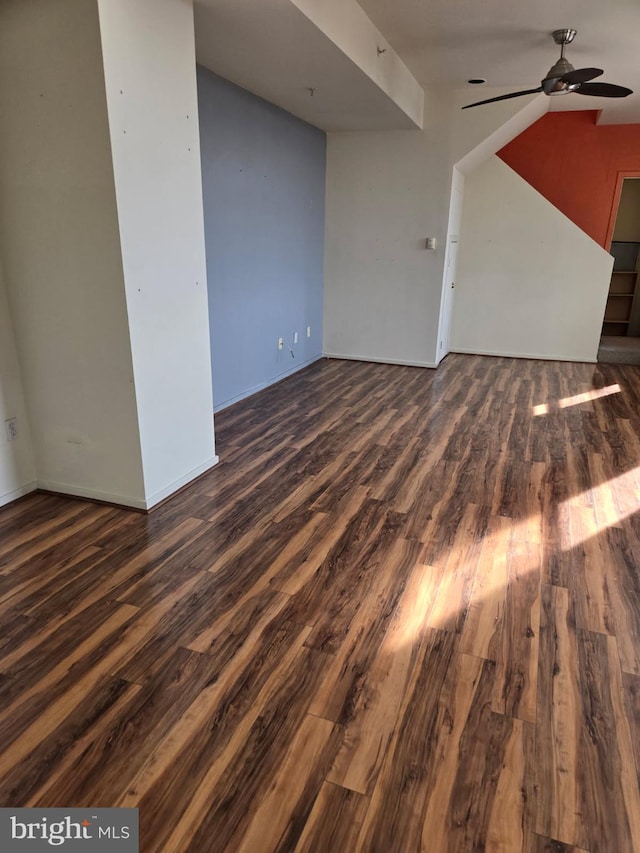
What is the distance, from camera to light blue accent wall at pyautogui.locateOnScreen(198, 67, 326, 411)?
4191 millimetres

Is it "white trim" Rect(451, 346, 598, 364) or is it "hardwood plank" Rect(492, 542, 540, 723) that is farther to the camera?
"white trim" Rect(451, 346, 598, 364)

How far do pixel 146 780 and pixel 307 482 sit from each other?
6.50 feet

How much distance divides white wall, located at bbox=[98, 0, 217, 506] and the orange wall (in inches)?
218

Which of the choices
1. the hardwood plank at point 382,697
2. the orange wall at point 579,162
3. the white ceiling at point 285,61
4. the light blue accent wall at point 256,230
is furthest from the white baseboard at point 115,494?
the orange wall at point 579,162

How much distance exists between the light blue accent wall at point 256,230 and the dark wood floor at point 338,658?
1626 millimetres

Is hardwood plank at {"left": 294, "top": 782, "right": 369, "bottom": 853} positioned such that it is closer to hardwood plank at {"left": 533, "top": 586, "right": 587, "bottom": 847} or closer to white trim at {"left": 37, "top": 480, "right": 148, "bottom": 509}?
hardwood plank at {"left": 533, "top": 586, "right": 587, "bottom": 847}

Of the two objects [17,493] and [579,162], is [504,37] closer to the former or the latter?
[579,162]

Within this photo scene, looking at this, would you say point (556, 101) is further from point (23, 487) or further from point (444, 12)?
point (23, 487)

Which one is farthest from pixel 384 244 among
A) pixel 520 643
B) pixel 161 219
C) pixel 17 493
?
pixel 520 643

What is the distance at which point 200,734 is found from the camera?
1578mm

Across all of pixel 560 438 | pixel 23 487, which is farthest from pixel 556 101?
pixel 23 487

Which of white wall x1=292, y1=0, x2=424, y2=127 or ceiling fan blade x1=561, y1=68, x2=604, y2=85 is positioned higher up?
white wall x1=292, y1=0, x2=424, y2=127

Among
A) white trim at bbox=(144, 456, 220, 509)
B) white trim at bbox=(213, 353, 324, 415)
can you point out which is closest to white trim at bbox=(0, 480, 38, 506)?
white trim at bbox=(144, 456, 220, 509)

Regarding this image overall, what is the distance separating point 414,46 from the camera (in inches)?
165
